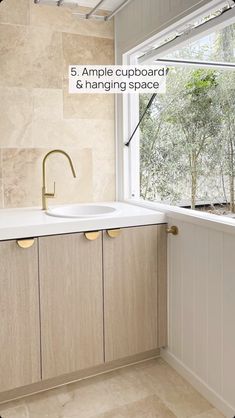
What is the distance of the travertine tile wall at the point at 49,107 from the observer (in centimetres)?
233

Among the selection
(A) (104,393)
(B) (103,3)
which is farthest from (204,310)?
(B) (103,3)

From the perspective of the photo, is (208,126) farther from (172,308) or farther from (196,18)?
(172,308)

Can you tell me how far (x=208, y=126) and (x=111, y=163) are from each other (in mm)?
909

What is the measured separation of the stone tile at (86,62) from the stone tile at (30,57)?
2.3 inches

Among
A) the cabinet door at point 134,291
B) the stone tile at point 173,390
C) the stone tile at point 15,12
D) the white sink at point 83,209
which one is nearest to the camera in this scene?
the stone tile at point 173,390

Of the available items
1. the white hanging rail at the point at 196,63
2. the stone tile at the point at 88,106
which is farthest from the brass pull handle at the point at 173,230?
the stone tile at the point at 88,106

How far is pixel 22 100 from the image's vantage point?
2363 mm

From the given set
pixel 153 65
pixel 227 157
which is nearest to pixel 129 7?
pixel 153 65

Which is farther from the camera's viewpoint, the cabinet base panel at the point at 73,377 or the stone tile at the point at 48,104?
the stone tile at the point at 48,104

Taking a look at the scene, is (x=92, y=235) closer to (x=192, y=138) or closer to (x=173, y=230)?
(x=173, y=230)

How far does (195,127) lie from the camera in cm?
202

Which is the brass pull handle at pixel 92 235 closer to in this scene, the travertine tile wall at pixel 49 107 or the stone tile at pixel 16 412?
the travertine tile wall at pixel 49 107

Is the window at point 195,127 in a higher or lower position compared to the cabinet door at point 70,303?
higher

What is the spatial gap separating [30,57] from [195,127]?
111 cm
